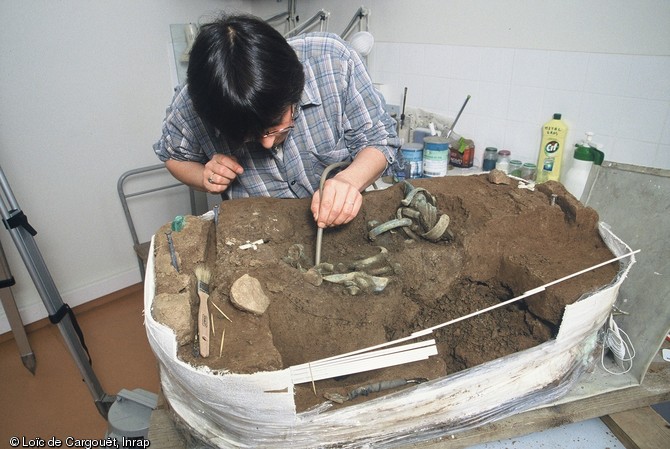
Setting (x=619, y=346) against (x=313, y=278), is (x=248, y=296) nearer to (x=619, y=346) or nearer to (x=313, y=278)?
(x=313, y=278)

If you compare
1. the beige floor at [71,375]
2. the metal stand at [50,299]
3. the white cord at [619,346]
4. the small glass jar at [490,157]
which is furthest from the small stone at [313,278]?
the beige floor at [71,375]

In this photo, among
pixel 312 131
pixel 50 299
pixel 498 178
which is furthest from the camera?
pixel 50 299

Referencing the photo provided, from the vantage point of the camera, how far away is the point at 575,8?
1.67 metres

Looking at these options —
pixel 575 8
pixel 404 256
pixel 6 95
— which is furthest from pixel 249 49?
pixel 6 95

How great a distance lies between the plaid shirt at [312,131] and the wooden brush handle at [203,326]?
543mm

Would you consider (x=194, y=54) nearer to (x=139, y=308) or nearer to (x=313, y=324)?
(x=313, y=324)

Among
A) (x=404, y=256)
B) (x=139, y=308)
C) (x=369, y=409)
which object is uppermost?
(x=404, y=256)

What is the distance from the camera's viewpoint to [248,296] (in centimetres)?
81

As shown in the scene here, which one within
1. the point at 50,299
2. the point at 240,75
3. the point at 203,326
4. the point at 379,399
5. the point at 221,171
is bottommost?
the point at 50,299

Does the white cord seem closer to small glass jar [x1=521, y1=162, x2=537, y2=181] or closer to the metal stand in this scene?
small glass jar [x1=521, y1=162, x2=537, y2=181]

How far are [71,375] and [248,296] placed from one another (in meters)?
1.97

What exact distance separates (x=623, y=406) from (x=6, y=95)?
8.79 ft
